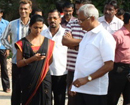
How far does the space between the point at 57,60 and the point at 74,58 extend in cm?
49

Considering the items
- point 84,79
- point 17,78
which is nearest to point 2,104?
point 17,78

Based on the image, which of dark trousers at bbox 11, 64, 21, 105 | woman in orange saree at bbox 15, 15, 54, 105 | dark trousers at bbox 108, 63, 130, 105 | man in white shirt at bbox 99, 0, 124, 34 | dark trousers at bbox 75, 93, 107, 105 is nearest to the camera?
dark trousers at bbox 75, 93, 107, 105

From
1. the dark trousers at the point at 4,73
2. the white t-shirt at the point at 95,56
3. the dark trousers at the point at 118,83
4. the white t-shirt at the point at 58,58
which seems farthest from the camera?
the dark trousers at the point at 4,73

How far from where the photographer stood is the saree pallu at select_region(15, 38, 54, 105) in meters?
5.25

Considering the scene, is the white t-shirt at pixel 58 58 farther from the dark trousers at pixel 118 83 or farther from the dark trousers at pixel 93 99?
the dark trousers at pixel 93 99

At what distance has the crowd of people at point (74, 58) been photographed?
165 inches

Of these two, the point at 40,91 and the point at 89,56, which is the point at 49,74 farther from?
the point at 89,56

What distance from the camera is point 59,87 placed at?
19.4 feet

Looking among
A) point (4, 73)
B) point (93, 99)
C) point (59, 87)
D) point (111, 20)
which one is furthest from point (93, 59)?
point (4, 73)

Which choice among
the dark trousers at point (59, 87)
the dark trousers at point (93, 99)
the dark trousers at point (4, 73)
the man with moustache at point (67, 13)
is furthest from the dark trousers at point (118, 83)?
the dark trousers at point (4, 73)

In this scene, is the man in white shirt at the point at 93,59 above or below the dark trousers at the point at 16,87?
above

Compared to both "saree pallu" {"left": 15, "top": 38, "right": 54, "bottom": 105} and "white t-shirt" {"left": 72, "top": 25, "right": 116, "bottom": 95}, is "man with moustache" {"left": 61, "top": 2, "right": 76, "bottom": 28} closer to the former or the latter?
"saree pallu" {"left": 15, "top": 38, "right": 54, "bottom": 105}

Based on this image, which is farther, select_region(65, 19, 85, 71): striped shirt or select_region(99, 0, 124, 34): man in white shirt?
select_region(99, 0, 124, 34): man in white shirt

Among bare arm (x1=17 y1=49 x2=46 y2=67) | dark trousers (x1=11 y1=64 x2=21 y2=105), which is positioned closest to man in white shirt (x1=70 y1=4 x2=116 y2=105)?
bare arm (x1=17 y1=49 x2=46 y2=67)
